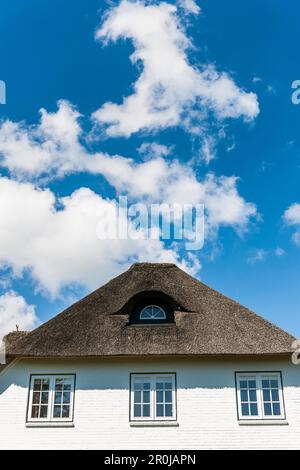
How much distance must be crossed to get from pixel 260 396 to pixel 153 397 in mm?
3499

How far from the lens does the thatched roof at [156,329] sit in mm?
15461

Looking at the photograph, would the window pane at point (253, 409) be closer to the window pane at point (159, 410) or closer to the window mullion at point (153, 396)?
the window pane at point (159, 410)

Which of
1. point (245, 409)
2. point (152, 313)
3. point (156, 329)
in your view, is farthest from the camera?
point (152, 313)

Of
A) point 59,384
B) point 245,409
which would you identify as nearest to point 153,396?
point 245,409

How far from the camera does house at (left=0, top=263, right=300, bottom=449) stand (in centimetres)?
1506

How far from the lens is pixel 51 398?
15625 millimetres

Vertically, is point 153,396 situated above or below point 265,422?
above

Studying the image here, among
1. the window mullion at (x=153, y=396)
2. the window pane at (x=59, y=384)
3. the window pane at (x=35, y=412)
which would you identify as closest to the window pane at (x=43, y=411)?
the window pane at (x=35, y=412)

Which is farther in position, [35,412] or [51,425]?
[35,412]

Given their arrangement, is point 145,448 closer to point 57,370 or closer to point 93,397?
point 93,397

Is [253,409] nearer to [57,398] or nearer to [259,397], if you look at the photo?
[259,397]

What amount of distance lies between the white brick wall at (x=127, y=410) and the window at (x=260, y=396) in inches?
8.6

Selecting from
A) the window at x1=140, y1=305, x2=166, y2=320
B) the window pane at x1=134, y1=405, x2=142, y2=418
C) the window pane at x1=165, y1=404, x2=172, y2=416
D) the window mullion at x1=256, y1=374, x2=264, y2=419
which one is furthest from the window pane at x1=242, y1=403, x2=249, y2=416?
the window at x1=140, y1=305, x2=166, y2=320

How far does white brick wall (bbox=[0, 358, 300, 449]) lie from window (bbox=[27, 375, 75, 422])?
215 millimetres
